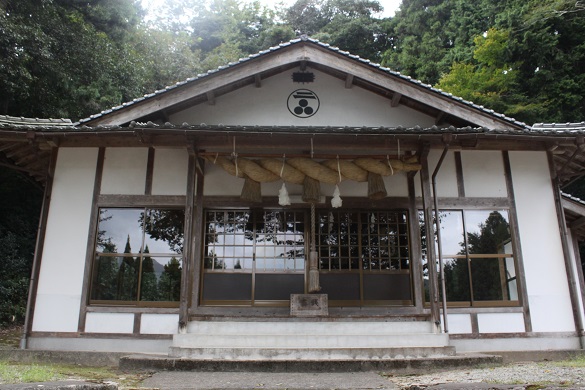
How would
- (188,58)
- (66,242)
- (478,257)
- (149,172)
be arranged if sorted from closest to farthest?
1. (66,242)
2. (478,257)
3. (149,172)
4. (188,58)

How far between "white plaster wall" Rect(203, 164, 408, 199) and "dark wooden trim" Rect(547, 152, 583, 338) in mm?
3001

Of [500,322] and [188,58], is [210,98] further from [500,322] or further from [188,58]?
[188,58]

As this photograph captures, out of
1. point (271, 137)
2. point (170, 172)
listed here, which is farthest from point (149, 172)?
point (271, 137)

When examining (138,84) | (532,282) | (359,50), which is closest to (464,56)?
(359,50)

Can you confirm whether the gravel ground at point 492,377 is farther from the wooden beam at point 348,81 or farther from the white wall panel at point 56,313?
the wooden beam at point 348,81

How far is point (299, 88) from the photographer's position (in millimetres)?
10836

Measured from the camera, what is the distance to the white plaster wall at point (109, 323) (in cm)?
909

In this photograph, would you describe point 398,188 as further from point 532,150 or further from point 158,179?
point 158,179

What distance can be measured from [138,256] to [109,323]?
136 centimetres

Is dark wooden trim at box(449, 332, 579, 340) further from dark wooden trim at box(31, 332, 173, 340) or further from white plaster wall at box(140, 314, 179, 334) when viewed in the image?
dark wooden trim at box(31, 332, 173, 340)

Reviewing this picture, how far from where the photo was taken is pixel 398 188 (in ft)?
33.4

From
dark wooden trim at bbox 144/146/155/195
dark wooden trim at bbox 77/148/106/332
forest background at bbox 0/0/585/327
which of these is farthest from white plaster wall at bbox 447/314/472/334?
forest background at bbox 0/0/585/327

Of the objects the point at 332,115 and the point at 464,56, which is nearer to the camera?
the point at 332,115

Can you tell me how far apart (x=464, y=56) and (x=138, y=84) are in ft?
52.5
